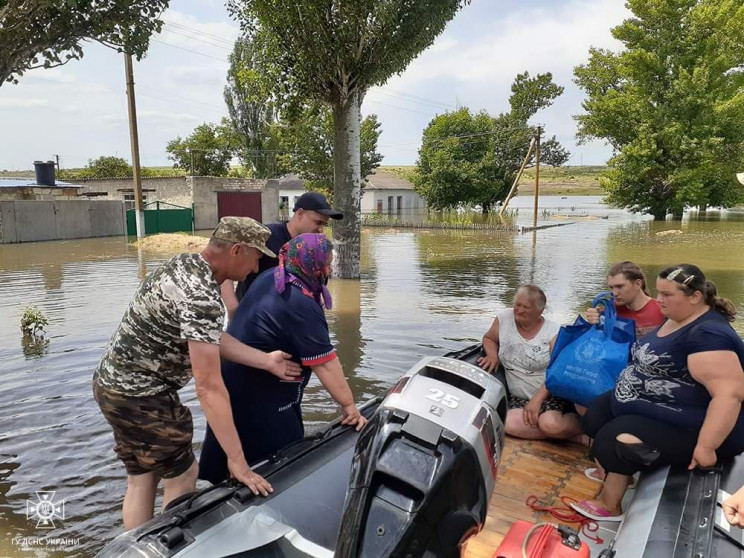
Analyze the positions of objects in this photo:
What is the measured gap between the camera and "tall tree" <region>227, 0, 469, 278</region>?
33.0 feet

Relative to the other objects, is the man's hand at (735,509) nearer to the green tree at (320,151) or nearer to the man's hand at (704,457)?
the man's hand at (704,457)

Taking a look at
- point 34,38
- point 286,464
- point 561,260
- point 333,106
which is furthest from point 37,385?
point 561,260

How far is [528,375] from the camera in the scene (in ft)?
11.5

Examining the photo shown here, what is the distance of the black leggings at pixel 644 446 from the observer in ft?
7.06

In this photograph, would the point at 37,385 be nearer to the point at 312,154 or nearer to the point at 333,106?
the point at 333,106

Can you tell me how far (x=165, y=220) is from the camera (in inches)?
914

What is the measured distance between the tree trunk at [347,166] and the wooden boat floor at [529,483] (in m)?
8.31

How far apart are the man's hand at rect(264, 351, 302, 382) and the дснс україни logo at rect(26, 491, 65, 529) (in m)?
1.97

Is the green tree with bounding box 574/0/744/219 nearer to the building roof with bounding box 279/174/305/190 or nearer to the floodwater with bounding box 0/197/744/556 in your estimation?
the floodwater with bounding box 0/197/744/556

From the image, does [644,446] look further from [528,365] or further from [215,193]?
[215,193]

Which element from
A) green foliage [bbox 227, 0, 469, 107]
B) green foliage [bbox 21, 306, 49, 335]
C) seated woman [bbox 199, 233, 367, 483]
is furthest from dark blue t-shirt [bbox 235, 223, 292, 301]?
green foliage [bbox 227, 0, 469, 107]

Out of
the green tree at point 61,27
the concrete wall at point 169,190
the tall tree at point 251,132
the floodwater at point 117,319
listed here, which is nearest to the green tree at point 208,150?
the tall tree at point 251,132

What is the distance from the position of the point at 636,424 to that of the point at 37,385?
5.39 meters

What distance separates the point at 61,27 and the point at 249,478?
4.65 meters
